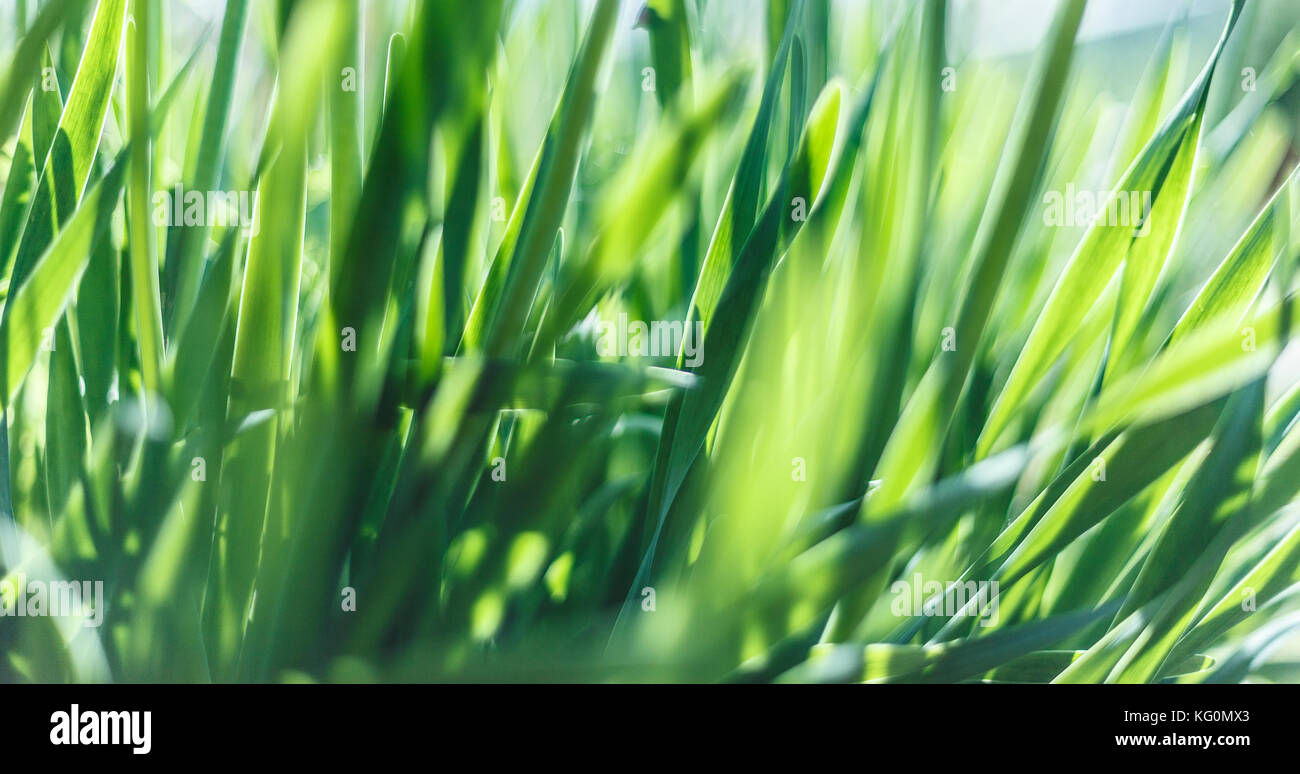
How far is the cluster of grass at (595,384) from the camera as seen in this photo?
23 centimetres

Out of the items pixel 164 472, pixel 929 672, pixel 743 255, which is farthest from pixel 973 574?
pixel 164 472

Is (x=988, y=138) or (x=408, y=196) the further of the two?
(x=988, y=138)

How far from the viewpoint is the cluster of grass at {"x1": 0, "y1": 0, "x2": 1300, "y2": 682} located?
229 millimetres

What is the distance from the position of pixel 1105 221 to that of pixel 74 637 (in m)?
0.40

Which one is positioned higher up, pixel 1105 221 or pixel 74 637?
pixel 1105 221

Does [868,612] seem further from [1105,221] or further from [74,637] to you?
[74,637]

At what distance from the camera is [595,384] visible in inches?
9.5

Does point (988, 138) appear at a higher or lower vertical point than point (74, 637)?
higher
